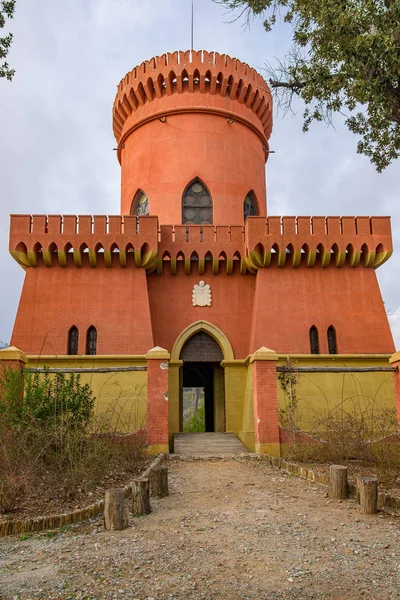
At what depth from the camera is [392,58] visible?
6508mm

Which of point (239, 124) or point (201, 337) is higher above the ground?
point (239, 124)

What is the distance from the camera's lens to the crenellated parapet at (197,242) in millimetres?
14828

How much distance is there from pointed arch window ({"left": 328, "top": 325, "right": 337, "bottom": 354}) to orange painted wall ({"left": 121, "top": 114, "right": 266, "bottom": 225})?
471 cm

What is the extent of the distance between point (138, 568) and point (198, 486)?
3879mm

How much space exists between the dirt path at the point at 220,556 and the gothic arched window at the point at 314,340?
7.97 m

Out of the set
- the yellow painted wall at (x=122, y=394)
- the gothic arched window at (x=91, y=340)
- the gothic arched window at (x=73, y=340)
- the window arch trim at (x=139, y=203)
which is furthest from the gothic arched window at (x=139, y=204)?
the yellow painted wall at (x=122, y=394)

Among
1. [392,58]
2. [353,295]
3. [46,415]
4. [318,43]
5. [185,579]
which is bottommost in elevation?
[185,579]

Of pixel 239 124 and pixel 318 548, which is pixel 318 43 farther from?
pixel 239 124

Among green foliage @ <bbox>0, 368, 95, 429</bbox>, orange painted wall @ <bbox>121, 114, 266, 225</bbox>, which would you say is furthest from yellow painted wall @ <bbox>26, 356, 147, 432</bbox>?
orange painted wall @ <bbox>121, 114, 266, 225</bbox>

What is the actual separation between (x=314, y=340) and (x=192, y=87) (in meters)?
9.31

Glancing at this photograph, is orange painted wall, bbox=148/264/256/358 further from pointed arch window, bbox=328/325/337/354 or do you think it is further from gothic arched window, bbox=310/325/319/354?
pointed arch window, bbox=328/325/337/354

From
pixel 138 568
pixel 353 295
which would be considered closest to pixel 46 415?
pixel 138 568

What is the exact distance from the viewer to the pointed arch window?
14.8 m

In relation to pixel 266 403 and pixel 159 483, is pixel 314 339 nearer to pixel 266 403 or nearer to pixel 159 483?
pixel 266 403
